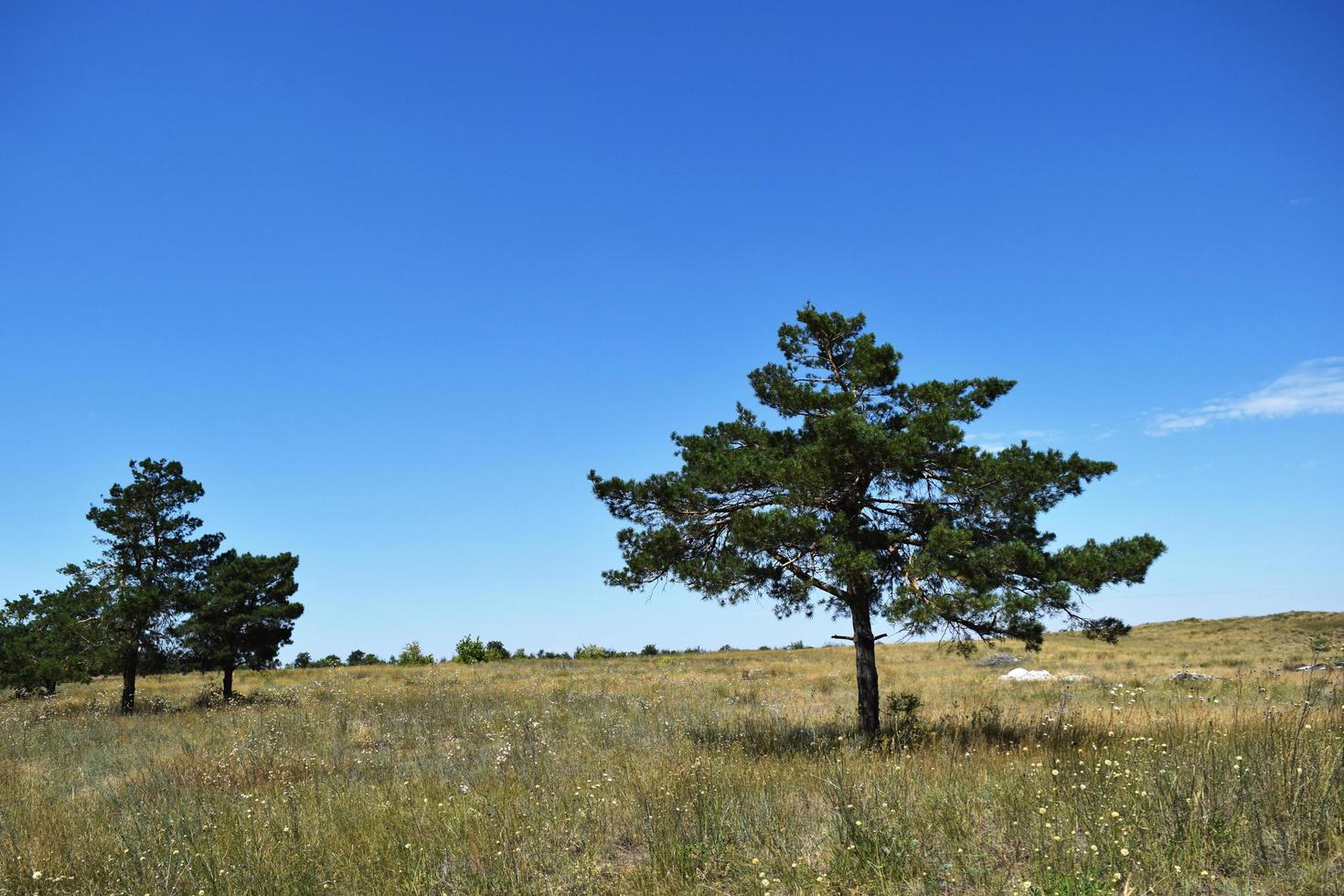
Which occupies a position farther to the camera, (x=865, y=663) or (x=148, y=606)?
(x=148, y=606)

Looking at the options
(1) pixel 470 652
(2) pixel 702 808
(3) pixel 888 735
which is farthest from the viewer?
(1) pixel 470 652

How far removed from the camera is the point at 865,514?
12648mm

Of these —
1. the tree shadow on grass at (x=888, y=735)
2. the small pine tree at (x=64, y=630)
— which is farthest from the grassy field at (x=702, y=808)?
the small pine tree at (x=64, y=630)

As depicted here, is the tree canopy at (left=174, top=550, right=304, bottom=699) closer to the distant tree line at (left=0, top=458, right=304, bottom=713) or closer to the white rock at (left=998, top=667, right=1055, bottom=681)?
the distant tree line at (left=0, top=458, right=304, bottom=713)

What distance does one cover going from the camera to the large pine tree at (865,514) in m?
10.5

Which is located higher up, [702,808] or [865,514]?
[865,514]

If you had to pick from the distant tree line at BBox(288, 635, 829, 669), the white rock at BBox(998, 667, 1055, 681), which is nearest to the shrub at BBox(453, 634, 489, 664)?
the distant tree line at BBox(288, 635, 829, 669)

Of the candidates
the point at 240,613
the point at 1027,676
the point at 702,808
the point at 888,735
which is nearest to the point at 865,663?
the point at 888,735

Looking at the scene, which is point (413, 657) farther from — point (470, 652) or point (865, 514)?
point (865, 514)

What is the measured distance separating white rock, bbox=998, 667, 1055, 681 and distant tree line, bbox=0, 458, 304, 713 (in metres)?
27.5

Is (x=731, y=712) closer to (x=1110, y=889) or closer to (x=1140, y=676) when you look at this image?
(x=1110, y=889)

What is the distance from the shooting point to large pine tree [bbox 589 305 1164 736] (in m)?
10.5

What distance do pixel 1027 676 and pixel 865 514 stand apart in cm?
1889

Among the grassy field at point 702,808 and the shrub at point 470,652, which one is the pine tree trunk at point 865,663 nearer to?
the grassy field at point 702,808
